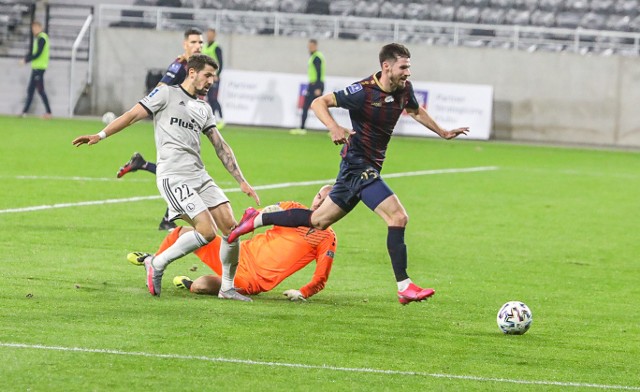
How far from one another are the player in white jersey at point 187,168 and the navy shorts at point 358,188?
0.65 m

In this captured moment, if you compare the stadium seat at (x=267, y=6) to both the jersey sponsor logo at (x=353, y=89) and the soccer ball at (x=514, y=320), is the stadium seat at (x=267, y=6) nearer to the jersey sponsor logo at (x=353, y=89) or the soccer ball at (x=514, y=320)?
the jersey sponsor logo at (x=353, y=89)

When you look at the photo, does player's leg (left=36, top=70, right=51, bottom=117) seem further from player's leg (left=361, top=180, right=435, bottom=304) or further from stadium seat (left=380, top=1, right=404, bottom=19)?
player's leg (left=361, top=180, right=435, bottom=304)

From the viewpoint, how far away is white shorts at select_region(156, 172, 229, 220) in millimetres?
9594

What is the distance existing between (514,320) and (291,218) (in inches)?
77.7

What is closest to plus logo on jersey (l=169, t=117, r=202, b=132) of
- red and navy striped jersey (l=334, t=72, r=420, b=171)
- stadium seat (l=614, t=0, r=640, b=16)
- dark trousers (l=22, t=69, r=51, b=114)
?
red and navy striped jersey (l=334, t=72, r=420, b=171)

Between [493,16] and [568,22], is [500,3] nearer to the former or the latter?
[493,16]

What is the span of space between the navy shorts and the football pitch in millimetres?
811

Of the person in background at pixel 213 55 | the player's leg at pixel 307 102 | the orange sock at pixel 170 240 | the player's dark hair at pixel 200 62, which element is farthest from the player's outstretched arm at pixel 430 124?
the player's leg at pixel 307 102

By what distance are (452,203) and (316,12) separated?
20781mm

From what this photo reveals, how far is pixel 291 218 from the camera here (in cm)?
964

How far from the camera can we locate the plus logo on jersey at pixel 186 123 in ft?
32.0

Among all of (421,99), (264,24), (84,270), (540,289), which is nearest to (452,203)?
(540,289)

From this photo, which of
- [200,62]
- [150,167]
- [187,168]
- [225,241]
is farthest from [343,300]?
[150,167]

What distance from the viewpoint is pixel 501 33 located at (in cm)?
3800
